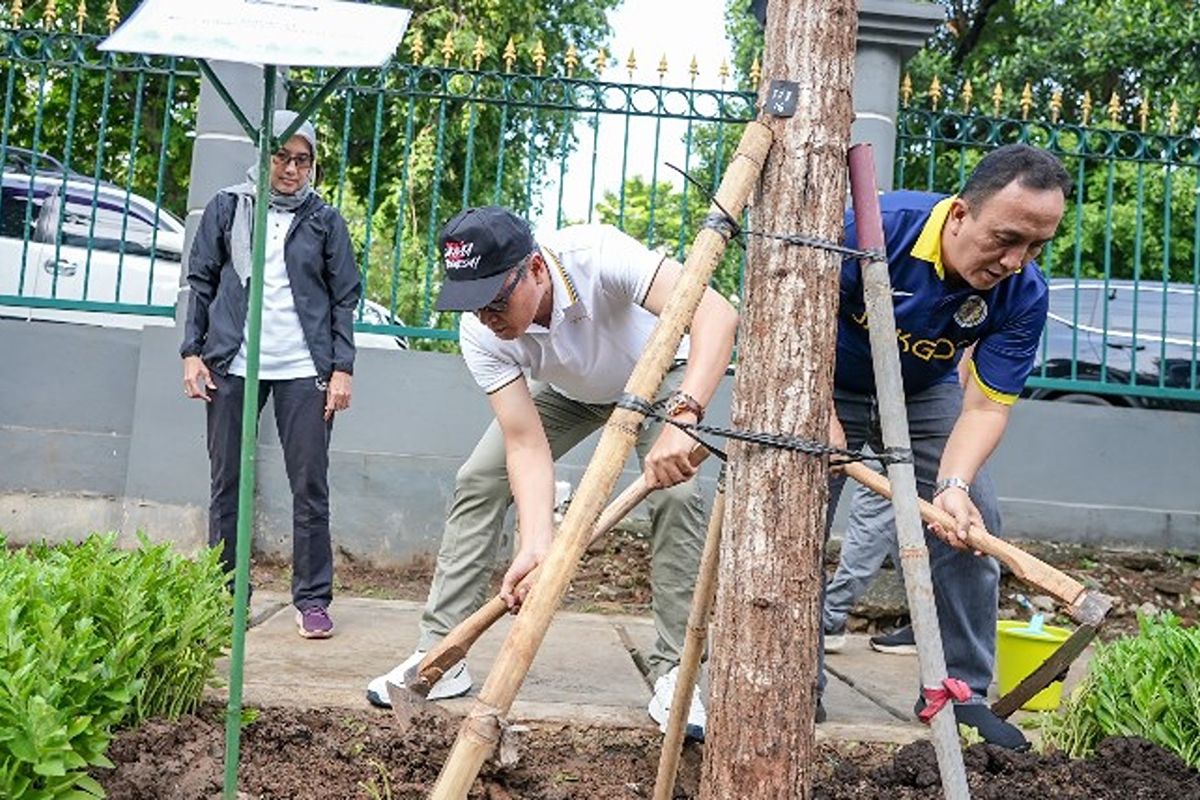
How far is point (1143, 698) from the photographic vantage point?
3.04 metres

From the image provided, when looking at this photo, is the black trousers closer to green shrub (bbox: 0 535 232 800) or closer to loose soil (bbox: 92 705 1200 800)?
green shrub (bbox: 0 535 232 800)

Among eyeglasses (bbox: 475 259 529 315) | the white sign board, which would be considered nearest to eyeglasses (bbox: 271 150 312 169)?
eyeglasses (bbox: 475 259 529 315)

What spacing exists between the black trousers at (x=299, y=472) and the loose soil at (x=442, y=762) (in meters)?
1.24

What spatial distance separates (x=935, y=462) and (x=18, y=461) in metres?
4.44

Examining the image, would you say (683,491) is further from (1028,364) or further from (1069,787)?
(1069,787)

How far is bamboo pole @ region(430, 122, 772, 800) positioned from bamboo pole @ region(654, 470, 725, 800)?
1.53ft

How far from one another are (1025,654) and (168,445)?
154 inches

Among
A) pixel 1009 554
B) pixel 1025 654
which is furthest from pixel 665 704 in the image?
pixel 1025 654

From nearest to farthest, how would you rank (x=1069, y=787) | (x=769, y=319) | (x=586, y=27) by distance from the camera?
(x=769, y=319) < (x=1069, y=787) < (x=586, y=27)

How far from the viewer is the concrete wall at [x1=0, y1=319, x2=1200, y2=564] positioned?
5.95 meters

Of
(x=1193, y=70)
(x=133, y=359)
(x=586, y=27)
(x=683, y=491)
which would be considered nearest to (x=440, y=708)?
(x=683, y=491)

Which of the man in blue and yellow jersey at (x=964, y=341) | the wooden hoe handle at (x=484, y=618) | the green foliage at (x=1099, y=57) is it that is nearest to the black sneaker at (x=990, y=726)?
the man in blue and yellow jersey at (x=964, y=341)

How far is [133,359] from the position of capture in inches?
241

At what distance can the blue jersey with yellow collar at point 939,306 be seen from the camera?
3225mm
